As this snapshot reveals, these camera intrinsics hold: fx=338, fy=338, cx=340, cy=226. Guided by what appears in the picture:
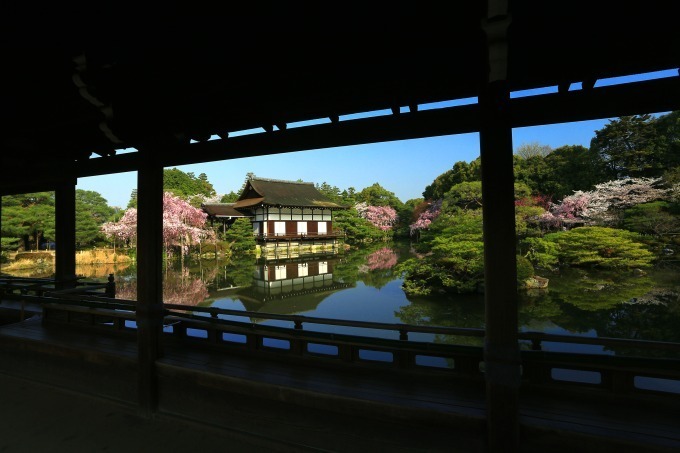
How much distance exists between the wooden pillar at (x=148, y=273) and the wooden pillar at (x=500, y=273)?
2.87 meters

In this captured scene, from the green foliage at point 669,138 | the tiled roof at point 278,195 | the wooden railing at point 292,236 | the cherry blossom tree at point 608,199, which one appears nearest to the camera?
the cherry blossom tree at point 608,199

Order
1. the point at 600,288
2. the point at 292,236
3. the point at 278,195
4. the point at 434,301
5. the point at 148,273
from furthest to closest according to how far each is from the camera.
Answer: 1. the point at 278,195
2. the point at 292,236
3. the point at 600,288
4. the point at 434,301
5. the point at 148,273

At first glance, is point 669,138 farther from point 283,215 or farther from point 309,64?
point 283,215

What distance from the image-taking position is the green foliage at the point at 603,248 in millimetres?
12820

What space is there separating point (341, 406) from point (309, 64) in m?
2.46

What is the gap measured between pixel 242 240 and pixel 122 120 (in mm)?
22158

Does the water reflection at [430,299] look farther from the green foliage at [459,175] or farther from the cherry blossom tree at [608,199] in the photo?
the green foliage at [459,175]

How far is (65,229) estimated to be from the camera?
5.70m

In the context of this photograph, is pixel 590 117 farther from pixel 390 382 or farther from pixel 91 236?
pixel 91 236

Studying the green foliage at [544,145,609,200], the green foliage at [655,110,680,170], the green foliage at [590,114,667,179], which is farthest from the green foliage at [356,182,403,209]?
the green foliage at [655,110,680,170]

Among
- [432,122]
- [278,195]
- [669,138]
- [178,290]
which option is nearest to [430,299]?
[432,122]

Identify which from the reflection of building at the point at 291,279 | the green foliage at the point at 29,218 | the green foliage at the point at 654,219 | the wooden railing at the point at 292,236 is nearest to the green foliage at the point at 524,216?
the green foliage at the point at 654,219

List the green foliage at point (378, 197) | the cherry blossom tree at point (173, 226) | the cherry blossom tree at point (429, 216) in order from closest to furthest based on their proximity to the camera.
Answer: the cherry blossom tree at point (173, 226) → the cherry blossom tree at point (429, 216) → the green foliage at point (378, 197)

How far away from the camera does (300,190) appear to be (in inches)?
1233
